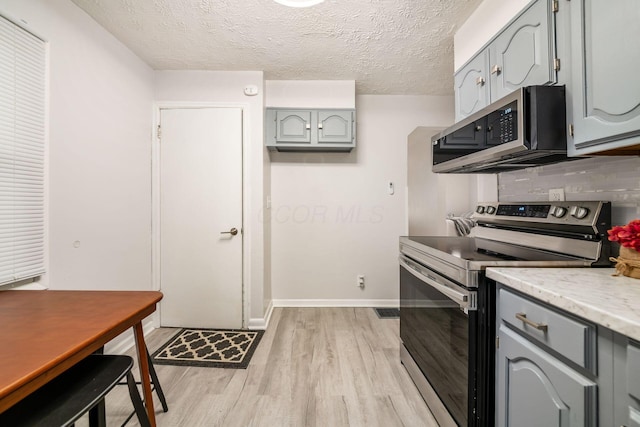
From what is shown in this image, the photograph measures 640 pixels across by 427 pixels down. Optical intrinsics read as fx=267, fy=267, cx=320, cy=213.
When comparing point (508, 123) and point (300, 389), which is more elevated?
point (508, 123)

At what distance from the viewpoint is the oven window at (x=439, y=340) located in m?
1.16

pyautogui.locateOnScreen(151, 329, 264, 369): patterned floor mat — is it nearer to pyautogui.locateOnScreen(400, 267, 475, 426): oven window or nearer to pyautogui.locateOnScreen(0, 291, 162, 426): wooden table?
pyautogui.locateOnScreen(0, 291, 162, 426): wooden table

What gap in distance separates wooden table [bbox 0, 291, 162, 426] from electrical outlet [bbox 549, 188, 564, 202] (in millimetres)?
2132

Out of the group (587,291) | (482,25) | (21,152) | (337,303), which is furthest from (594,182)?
(21,152)

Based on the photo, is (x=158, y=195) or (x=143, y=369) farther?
(x=158, y=195)

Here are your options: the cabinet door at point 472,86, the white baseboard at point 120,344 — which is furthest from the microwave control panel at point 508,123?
the white baseboard at point 120,344

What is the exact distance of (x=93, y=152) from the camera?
6.05ft

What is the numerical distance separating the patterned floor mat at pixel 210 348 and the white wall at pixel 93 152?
1.95ft

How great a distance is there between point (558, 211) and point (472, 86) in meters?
0.93

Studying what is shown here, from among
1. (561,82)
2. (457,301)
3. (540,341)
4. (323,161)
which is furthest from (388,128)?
(540,341)

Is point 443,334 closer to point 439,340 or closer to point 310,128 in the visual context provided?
point 439,340

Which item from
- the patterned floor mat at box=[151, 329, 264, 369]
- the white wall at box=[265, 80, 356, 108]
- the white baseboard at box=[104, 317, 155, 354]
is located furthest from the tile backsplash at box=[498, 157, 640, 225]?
the white baseboard at box=[104, 317, 155, 354]

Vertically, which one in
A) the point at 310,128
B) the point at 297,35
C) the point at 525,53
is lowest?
the point at 525,53

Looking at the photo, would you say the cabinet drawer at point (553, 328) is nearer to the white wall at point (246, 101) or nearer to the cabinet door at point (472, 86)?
the cabinet door at point (472, 86)
